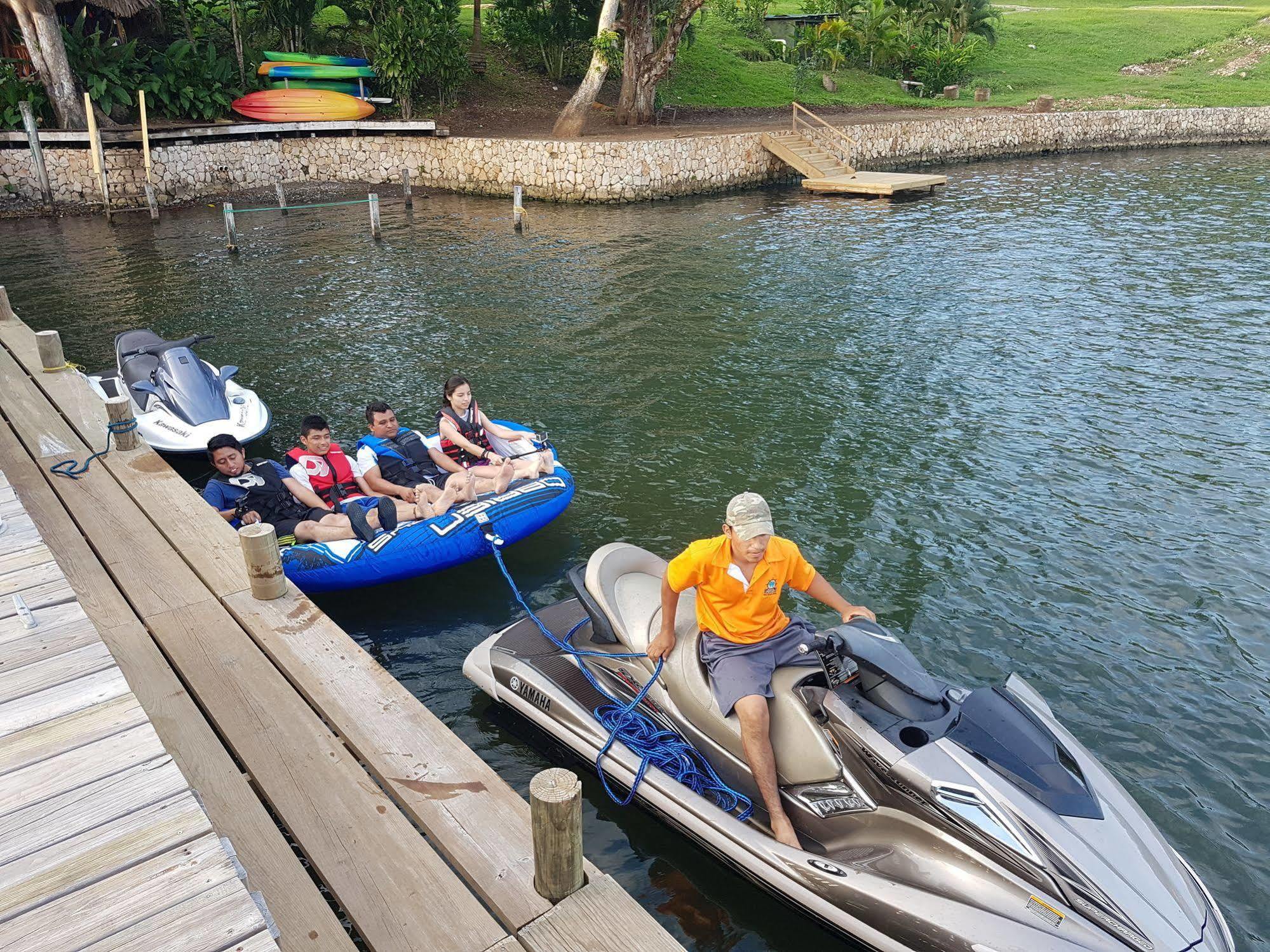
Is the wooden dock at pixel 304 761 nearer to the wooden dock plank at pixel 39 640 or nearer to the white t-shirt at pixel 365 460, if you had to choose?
the wooden dock plank at pixel 39 640

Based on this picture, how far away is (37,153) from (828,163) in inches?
900

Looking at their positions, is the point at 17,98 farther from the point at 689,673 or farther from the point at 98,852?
the point at 98,852

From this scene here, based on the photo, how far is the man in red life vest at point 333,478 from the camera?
30.2 feet

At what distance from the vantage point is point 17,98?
26594 mm

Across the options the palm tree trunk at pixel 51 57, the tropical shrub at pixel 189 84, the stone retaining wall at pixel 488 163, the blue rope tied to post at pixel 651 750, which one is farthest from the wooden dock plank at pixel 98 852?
the tropical shrub at pixel 189 84

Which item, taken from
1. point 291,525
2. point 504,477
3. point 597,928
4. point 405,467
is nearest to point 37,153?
point 405,467

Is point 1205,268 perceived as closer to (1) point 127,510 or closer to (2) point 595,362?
(2) point 595,362

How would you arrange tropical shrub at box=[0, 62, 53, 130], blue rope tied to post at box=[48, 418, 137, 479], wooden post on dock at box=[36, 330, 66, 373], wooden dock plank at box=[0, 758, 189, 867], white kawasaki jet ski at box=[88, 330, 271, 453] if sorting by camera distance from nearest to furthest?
wooden dock plank at box=[0, 758, 189, 867], blue rope tied to post at box=[48, 418, 137, 479], white kawasaki jet ski at box=[88, 330, 271, 453], wooden post on dock at box=[36, 330, 66, 373], tropical shrub at box=[0, 62, 53, 130]

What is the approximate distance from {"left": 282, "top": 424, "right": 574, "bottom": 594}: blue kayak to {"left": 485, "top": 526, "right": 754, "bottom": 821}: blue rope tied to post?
246 centimetres

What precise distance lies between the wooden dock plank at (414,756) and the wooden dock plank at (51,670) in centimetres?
145

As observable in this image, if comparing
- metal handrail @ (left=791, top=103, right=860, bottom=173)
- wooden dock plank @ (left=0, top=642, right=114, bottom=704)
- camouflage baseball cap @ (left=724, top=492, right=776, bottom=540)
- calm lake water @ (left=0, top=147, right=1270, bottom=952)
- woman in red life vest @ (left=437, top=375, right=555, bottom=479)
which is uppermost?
metal handrail @ (left=791, top=103, right=860, bottom=173)

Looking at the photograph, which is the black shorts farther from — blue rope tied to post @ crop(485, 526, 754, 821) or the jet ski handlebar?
→ the jet ski handlebar

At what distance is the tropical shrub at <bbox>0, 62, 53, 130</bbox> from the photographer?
26.3 m

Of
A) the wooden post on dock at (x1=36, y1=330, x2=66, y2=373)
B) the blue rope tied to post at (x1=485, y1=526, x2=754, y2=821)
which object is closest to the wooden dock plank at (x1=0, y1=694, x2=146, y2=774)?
the blue rope tied to post at (x1=485, y1=526, x2=754, y2=821)
